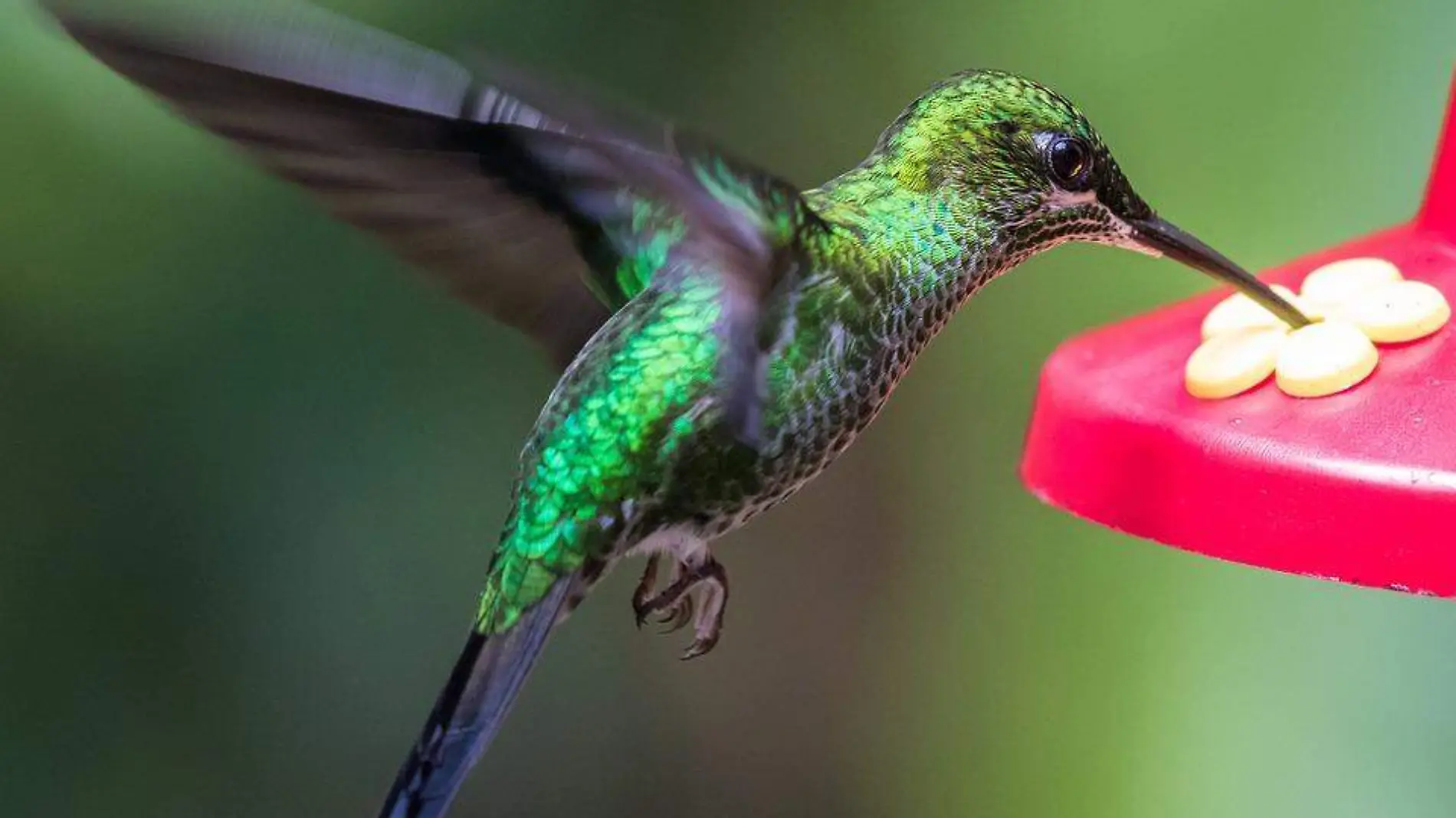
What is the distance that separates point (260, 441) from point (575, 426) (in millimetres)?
897

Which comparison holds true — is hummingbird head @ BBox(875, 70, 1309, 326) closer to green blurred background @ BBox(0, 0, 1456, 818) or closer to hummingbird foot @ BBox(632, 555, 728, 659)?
hummingbird foot @ BBox(632, 555, 728, 659)

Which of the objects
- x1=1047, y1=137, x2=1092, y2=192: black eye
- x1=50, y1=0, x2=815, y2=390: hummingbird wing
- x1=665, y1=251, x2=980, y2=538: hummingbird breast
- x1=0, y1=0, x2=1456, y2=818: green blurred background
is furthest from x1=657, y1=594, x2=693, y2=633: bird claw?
x1=0, y1=0, x2=1456, y2=818: green blurred background

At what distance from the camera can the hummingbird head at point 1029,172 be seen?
809mm

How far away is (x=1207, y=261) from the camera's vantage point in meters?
0.83

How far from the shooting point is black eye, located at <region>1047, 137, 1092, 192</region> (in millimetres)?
803

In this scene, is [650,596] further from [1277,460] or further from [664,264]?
[1277,460]

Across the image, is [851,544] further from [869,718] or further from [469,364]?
[469,364]

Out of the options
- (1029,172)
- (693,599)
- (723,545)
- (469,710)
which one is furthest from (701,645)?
(723,545)

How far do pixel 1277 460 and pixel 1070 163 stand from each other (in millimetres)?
245

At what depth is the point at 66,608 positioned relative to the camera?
1.54m

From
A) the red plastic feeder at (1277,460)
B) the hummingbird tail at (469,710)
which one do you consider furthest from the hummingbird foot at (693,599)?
the red plastic feeder at (1277,460)

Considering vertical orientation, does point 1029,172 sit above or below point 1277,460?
above

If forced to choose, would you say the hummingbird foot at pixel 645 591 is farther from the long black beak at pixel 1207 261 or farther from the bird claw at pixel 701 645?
the long black beak at pixel 1207 261

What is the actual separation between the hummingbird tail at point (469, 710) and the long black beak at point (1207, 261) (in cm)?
43
